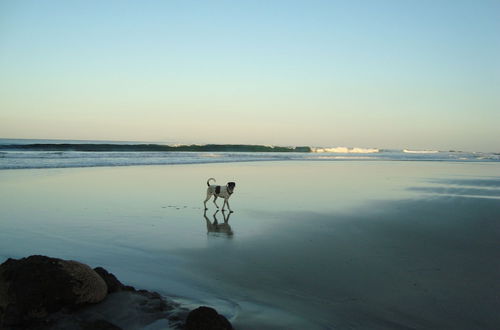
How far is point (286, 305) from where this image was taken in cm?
427

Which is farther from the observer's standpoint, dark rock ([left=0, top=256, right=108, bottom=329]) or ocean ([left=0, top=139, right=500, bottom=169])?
ocean ([left=0, top=139, right=500, bottom=169])

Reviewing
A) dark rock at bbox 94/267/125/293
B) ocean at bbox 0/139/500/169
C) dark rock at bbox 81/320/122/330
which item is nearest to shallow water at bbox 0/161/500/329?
dark rock at bbox 94/267/125/293

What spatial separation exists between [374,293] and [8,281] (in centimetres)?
380

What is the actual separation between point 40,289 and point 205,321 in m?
1.55

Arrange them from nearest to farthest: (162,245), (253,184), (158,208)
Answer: (162,245) → (158,208) → (253,184)

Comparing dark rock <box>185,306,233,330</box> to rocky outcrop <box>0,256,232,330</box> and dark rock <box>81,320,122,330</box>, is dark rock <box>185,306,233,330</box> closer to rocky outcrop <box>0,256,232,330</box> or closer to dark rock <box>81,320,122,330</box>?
rocky outcrop <box>0,256,232,330</box>

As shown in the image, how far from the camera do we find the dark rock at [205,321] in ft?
11.1

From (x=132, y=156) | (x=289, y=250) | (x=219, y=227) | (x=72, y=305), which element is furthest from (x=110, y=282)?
(x=132, y=156)

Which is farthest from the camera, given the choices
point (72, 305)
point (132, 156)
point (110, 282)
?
point (132, 156)

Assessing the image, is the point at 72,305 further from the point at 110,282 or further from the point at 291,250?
the point at 291,250

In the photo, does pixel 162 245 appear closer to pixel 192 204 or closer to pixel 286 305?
pixel 286 305

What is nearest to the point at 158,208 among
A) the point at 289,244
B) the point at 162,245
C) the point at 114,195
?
the point at 114,195

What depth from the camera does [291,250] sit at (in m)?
6.43

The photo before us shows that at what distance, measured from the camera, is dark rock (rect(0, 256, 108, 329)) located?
3516 mm
